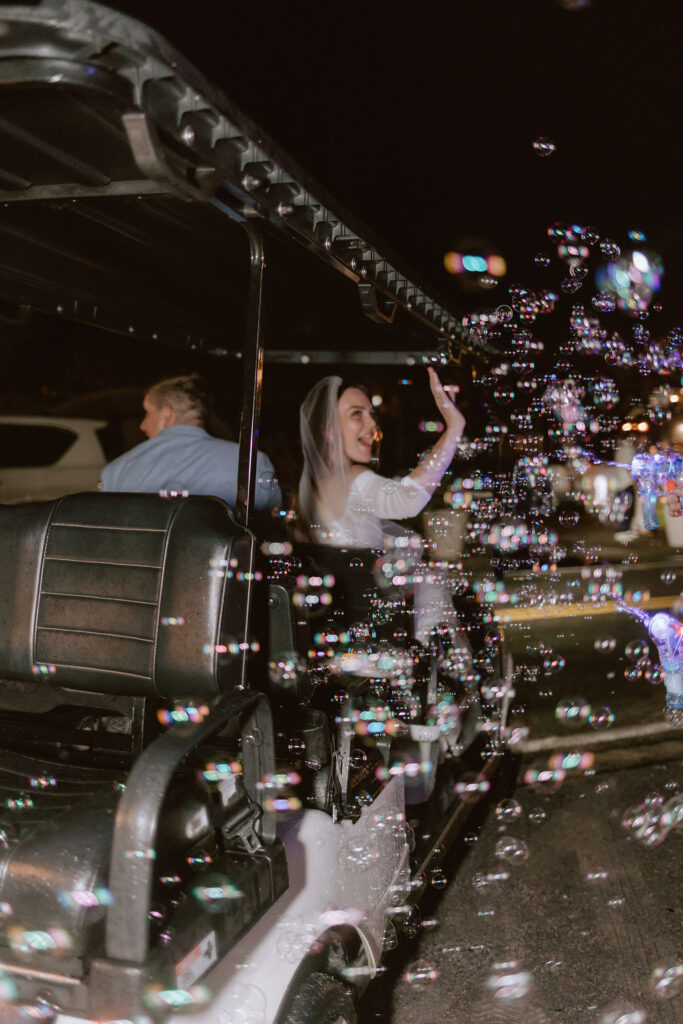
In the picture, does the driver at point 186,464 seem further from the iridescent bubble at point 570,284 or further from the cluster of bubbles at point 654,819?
the cluster of bubbles at point 654,819

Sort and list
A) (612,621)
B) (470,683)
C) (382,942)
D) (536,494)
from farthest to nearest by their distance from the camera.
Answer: (612,621)
(536,494)
(470,683)
(382,942)

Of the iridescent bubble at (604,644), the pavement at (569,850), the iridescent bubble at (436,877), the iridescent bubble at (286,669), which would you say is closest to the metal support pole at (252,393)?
the iridescent bubble at (286,669)

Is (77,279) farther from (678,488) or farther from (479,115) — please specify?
(479,115)

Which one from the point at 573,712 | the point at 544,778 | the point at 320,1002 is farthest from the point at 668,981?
the point at 573,712

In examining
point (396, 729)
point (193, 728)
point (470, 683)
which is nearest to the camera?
point (193, 728)

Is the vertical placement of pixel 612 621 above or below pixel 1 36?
below

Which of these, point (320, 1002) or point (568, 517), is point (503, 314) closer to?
point (568, 517)

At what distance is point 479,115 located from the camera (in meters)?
7.80

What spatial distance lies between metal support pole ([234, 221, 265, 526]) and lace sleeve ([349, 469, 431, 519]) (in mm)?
1229

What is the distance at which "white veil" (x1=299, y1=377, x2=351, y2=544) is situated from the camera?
3.41 m

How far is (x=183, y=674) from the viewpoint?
1915 millimetres

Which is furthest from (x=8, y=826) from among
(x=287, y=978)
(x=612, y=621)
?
(x=612, y=621)

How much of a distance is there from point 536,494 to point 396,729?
2.56 m

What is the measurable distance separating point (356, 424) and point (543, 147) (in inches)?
70.9
